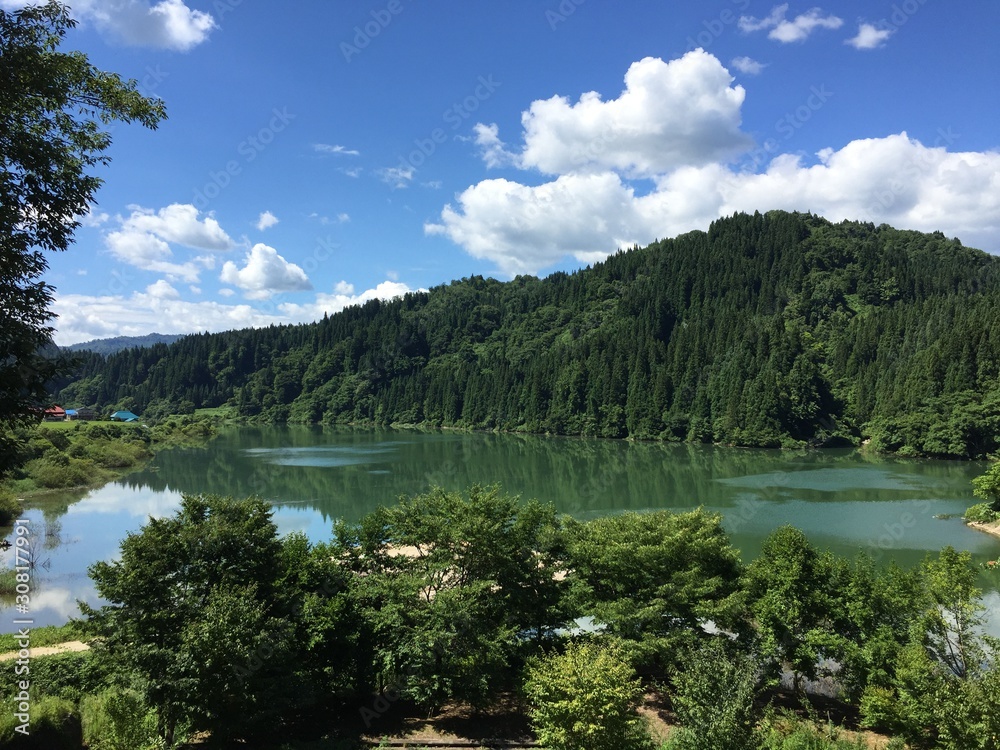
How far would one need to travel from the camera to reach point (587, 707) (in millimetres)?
11633

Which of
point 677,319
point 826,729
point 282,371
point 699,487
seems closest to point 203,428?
point 282,371

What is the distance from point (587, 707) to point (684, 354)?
345 ft

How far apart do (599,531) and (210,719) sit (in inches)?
423

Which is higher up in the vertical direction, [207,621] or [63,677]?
[207,621]

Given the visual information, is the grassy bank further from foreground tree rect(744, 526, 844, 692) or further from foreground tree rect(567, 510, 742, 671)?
foreground tree rect(744, 526, 844, 692)

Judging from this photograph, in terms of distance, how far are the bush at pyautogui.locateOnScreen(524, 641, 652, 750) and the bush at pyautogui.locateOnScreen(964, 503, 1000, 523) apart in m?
34.5

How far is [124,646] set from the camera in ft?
39.0

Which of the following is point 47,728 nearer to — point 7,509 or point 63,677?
point 63,677

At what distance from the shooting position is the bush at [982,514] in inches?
1411

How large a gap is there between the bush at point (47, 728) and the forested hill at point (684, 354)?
264 feet

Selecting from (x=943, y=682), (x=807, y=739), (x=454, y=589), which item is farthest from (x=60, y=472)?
(x=943, y=682)

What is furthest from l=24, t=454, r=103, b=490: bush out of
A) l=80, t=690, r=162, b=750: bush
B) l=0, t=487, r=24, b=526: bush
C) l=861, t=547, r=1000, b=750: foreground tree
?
l=861, t=547, r=1000, b=750: foreground tree

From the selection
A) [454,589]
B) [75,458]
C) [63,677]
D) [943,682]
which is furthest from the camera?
[75,458]

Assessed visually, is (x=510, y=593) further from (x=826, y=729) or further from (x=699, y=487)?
(x=699, y=487)
